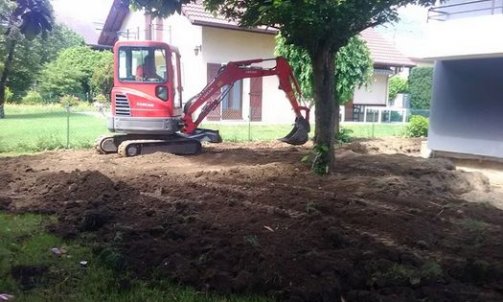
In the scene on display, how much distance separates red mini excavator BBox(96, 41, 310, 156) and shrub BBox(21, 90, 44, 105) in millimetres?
23724

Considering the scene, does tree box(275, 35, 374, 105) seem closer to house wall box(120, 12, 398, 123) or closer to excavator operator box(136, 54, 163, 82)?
excavator operator box(136, 54, 163, 82)

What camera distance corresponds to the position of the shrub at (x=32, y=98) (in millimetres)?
34438

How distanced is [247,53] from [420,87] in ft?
52.1

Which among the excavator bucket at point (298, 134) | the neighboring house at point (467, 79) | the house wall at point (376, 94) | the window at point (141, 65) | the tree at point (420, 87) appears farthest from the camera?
the tree at point (420, 87)

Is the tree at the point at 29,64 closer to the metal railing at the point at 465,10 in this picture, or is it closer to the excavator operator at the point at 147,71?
the excavator operator at the point at 147,71

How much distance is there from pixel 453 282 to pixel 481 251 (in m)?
1.13

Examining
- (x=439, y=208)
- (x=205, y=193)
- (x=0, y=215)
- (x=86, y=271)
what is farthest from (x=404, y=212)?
(x=0, y=215)

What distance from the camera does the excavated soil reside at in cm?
484

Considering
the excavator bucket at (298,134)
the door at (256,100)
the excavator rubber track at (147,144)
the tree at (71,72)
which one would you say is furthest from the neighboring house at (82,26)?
the excavator bucket at (298,134)

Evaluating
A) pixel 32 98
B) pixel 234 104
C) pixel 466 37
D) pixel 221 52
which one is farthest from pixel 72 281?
pixel 32 98

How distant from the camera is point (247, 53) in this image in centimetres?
2502

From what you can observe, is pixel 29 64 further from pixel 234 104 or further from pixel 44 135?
pixel 44 135

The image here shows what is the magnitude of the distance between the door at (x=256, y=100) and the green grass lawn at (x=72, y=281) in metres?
19.6

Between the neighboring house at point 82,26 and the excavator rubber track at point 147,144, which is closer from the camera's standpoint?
the excavator rubber track at point 147,144
